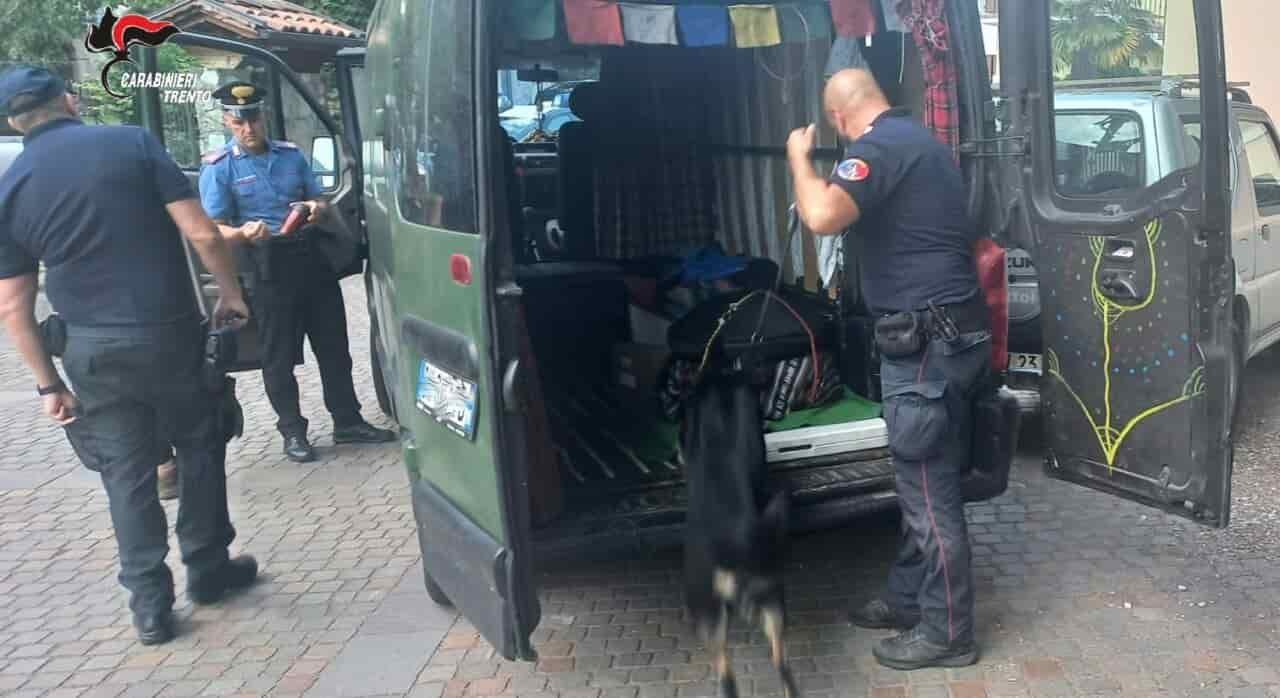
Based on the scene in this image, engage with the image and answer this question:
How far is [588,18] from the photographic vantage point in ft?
15.4

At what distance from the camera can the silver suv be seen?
133 inches

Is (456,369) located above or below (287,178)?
below

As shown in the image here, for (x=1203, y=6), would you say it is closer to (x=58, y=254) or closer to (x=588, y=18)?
(x=588, y=18)

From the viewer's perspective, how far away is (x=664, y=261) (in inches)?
254

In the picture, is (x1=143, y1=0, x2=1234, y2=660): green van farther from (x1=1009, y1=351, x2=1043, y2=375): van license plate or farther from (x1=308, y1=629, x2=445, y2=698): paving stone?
(x1=1009, y1=351, x2=1043, y2=375): van license plate

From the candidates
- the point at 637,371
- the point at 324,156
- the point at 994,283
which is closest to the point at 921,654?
the point at 994,283

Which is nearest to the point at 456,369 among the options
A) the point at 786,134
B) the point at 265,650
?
the point at 265,650

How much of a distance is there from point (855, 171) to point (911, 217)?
0.86 feet

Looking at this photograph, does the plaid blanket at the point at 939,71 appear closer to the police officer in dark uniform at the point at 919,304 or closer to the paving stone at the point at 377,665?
the police officer in dark uniform at the point at 919,304

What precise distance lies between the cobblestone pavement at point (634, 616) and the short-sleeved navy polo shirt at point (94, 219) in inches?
50.0

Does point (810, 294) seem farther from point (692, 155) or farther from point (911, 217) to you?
point (911, 217)

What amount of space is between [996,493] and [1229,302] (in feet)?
3.47

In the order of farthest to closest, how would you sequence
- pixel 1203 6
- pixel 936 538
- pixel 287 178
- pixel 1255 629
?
pixel 287 178 < pixel 1255 629 < pixel 936 538 < pixel 1203 6

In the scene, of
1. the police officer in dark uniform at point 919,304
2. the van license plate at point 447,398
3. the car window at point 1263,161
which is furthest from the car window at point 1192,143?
the car window at point 1263,161
